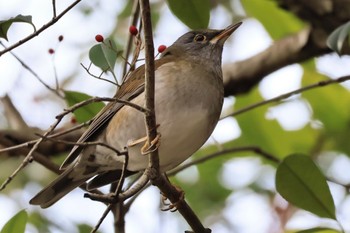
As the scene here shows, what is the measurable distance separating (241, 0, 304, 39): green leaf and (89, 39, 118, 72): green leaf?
2194 millimetres

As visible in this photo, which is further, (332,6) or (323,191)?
(332,6)

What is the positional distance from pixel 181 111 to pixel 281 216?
1.32 m

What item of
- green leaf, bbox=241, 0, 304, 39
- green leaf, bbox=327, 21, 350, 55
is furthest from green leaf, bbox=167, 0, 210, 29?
green leaf, bbox=241, 0, 304, 39

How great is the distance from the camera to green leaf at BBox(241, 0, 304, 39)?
630cm

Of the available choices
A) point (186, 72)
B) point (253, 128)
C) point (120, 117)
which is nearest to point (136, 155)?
point (120, 117)

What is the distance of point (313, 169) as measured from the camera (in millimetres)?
4523

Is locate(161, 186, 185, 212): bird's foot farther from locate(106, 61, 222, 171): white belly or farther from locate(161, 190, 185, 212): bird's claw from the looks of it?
locate(106, 61, 222, 171): white belly

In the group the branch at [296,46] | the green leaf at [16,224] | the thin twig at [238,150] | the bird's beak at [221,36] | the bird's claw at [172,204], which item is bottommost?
the thin twig at [238,150]

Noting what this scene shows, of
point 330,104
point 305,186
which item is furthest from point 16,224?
point 330,104

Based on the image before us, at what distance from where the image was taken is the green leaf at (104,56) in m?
4.16

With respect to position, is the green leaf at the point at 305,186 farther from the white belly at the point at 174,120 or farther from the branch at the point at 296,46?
the branch at the point at 296,46

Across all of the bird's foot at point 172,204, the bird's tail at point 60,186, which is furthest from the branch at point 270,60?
the bird's foot at point 172,204

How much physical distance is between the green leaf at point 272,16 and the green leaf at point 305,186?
6.28 feet

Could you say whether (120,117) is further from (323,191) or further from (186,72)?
(323,191)
